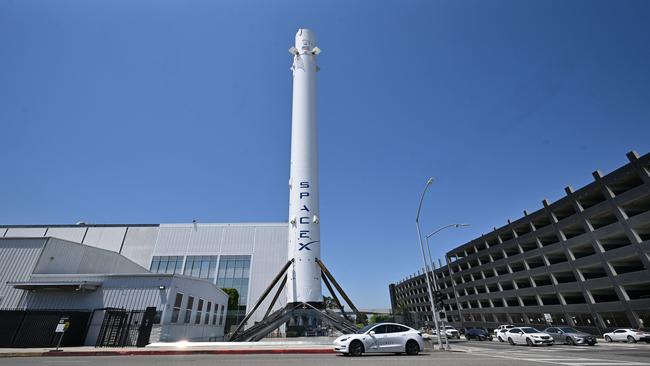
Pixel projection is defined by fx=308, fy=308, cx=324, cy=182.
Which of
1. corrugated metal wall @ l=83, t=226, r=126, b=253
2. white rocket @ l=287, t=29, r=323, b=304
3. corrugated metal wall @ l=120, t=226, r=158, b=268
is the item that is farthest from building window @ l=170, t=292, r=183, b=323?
corrugated metal wall @ l=83, t=226, r=126, b=253

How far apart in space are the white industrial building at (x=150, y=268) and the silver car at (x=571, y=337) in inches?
1227

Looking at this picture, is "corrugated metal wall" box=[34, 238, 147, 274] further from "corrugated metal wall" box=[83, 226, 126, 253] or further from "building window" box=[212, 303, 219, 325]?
"corrugated metal wall" box=[83, 226, 126, 253]

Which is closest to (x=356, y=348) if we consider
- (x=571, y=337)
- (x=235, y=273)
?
(x=571, y=337)

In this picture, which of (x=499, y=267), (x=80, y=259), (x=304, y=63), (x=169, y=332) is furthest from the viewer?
(x=499, y=267)

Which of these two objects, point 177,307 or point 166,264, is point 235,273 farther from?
point 177,307

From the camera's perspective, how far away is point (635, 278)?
34.0 m

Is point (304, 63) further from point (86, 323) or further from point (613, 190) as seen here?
point (613, 190)

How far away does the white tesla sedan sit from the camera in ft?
80.8

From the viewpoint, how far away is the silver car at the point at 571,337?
25562 mm

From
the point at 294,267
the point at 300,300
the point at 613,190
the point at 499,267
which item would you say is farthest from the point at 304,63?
the point at 499,267

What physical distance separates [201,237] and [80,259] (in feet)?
71.1

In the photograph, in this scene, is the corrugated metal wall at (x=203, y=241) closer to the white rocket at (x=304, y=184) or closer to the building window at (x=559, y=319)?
the white rocket at (x=304, y=184)

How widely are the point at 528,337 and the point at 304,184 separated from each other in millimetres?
22761

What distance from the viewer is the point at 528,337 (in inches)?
1004
